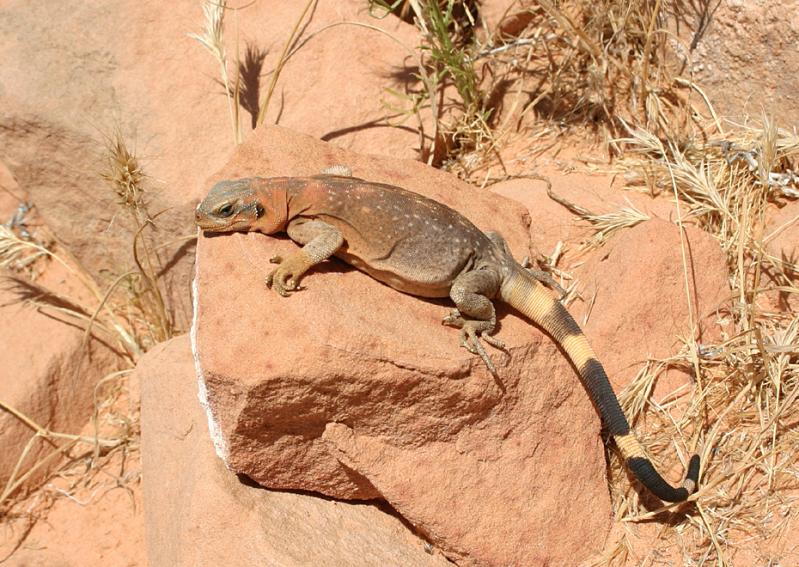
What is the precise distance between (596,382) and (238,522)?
209 cm

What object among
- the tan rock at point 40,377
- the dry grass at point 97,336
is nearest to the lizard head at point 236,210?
the dry grass at point 97,336

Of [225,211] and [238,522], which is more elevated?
[225,211]

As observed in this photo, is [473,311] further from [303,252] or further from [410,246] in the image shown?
[303,252]

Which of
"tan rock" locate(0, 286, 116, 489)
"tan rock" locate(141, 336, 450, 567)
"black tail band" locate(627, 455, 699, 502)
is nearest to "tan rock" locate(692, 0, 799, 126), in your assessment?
"black tail band" locate(627, 455, 699, 502)

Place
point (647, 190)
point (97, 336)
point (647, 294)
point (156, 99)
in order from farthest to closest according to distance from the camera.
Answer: point (97, 336)
point (156, 99)
point (647, 190)
point (647, 294)

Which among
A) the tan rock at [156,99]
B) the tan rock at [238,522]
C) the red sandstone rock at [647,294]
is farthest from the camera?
the tan rock at [156,99]

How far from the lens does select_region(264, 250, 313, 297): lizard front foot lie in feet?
12.6

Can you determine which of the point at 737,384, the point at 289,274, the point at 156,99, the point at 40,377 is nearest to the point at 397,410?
the point at 289,274

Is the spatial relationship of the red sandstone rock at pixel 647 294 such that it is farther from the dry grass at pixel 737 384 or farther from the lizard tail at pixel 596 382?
the lizard tail at pixel 596 382

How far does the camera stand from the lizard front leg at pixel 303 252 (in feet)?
12.7

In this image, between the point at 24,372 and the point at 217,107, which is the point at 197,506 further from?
the point at 217,107

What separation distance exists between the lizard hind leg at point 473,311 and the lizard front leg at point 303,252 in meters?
0.71

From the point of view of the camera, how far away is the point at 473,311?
4.16 m

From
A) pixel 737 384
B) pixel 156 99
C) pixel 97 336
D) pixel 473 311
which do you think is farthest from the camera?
pixel 97 336
